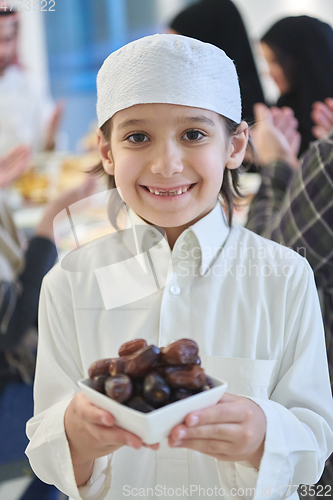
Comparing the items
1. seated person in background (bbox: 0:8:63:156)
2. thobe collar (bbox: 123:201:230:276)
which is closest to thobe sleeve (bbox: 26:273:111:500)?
thobe collar (bbox: 123:201:230:276)

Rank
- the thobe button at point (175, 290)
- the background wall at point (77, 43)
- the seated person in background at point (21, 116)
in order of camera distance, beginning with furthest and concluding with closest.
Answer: the background wall at point (77, 43) < the seated person in background at point (21, 116) < the thobe button at point (175, 290)

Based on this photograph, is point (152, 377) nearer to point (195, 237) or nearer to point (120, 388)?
point (120, 388)

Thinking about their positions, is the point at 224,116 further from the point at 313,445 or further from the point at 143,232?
the point at 313,445

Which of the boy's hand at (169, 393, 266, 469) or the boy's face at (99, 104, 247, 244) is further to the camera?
the boy's face at (99, 104, 247, 244)

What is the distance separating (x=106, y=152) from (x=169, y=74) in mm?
151

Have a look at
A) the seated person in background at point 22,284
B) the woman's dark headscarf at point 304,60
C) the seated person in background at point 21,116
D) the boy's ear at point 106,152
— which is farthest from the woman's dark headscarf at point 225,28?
the seated person in background at point 21,116

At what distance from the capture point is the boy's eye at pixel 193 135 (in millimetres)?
507

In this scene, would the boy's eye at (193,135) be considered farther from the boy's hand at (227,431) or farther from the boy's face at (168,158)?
the boy's hand at (227,431)

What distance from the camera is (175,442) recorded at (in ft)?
1.20

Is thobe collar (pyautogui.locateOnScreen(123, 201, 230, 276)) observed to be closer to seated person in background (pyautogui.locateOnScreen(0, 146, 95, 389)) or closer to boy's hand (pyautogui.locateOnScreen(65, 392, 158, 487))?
boy's hand (pyautogui.locateOnScreen(65, 392, 158, 487))

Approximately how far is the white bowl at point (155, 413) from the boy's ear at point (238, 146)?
0.31 m

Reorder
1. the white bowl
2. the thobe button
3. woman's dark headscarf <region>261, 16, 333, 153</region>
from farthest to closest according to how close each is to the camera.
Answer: woman's dark headscarf <region>261, 16, 333, 153</region>
the thobe button
the white bowl

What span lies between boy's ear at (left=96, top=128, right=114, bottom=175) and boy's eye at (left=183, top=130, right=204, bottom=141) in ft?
0.40

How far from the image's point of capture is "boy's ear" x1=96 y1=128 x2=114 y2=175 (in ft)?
1.93
